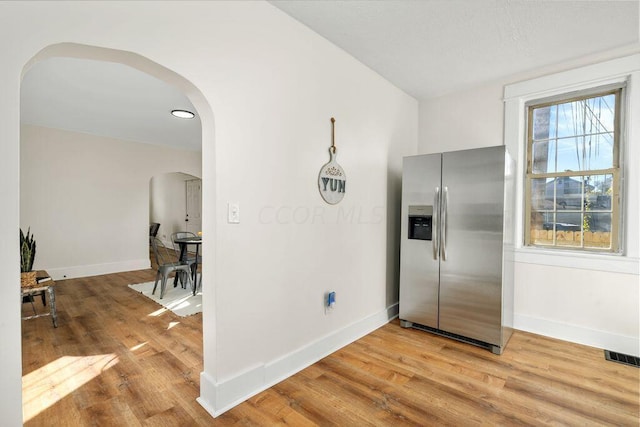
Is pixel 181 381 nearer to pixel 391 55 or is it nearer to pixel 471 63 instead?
pixel 391 55

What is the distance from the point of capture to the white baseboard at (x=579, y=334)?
2600 mm

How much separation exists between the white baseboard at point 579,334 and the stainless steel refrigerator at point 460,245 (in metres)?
0.26

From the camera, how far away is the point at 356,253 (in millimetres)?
2908

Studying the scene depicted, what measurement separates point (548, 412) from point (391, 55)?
295 cm

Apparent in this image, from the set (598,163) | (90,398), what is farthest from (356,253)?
(598,163)

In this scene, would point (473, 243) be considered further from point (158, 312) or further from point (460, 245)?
point (158, 312)

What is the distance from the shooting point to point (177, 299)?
13.4 feet

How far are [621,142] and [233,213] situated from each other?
343 centimetres

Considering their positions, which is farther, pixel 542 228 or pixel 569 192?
pixel 542 228

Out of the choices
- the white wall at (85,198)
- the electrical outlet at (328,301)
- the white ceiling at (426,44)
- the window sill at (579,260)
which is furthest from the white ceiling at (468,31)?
the white wall at (85,198)

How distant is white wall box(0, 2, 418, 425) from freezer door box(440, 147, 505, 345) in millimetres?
755

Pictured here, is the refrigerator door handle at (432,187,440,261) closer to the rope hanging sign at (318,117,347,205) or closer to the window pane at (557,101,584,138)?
the rope hanging sign at (318,117,347,205)

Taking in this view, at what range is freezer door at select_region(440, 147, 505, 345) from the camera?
8.52ft

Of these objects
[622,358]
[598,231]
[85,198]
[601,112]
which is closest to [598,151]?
[601,112]
